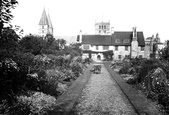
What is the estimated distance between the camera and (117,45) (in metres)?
51.2

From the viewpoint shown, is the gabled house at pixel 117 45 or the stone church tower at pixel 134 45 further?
the gabled house at pixel 117 45

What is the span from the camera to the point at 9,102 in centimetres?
782

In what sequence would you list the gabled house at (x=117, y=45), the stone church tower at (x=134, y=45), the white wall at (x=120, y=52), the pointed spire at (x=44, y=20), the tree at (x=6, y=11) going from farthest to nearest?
the pointed spire at (x=44, y=20), the white wall at (x=120, y=52), the gabled house at (x=117, y=45), the stone church tower at (x=134, y=45), the tree at (x=6, y=11)

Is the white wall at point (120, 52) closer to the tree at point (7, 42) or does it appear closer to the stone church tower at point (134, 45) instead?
the stone church tower at point (134, 45)

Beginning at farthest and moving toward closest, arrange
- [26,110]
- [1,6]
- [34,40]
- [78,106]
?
[34,40] → [78,106] → [26,110] → [1,6]

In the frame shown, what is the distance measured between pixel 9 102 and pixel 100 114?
13.4ft

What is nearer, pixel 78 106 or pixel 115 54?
pixel 78 106

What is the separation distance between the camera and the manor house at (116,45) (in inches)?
1962

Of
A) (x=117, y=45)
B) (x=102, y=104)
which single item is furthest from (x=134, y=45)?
(x=102, y=104)

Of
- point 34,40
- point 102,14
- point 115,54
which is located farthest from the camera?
point 102,14

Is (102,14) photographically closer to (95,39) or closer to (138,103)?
(95,39)

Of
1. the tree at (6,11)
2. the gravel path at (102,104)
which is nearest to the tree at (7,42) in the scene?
the tree at (6,11)

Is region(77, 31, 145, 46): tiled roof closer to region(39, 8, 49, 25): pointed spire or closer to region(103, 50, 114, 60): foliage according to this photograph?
region(103, 50, 114, 60): foliage

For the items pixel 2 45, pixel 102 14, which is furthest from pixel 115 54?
pixel 2 45
